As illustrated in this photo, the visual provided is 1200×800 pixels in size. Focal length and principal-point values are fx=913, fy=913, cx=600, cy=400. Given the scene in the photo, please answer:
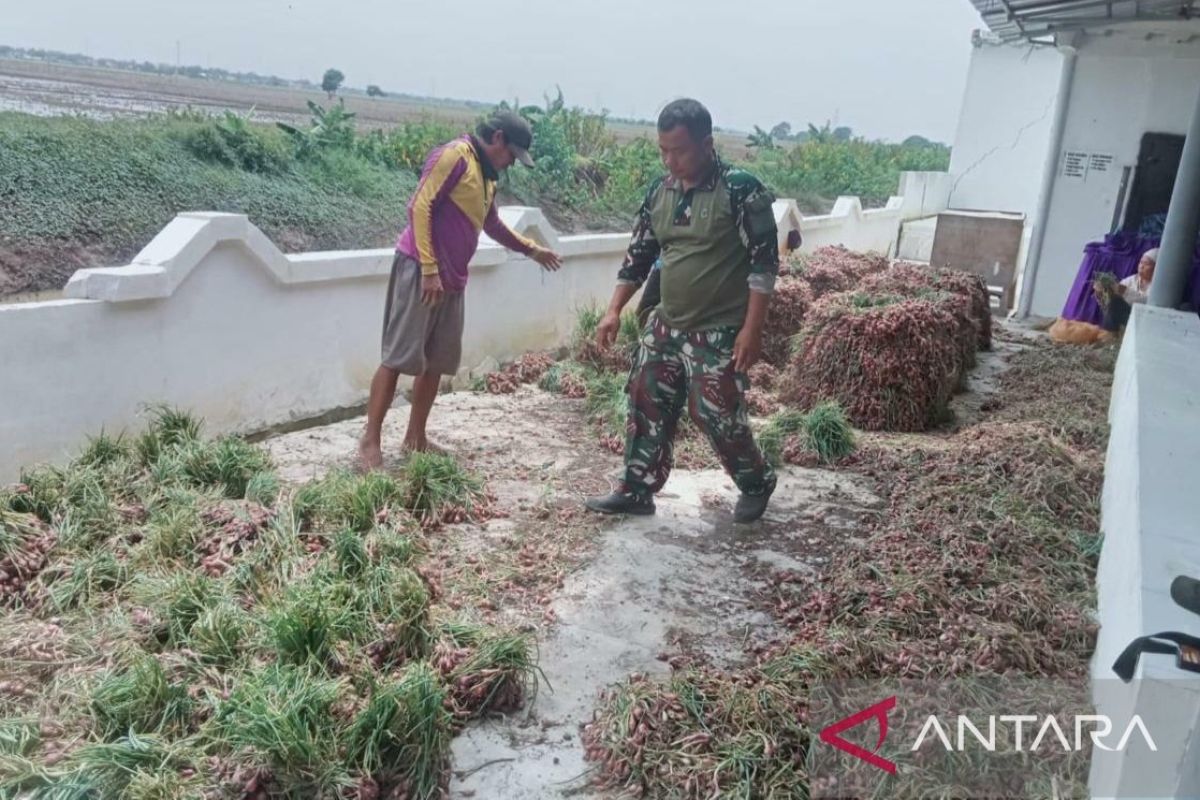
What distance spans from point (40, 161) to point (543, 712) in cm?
512

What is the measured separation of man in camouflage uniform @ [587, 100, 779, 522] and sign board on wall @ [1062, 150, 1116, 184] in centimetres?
790

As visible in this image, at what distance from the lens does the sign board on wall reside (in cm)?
1012

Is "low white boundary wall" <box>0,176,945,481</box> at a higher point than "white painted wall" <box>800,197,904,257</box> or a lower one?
lower

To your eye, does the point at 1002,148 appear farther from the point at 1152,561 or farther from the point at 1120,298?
the point at 1152,561

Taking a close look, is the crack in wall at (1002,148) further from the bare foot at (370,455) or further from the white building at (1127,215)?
the bare foot at (370,455)

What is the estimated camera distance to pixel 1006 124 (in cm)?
1888

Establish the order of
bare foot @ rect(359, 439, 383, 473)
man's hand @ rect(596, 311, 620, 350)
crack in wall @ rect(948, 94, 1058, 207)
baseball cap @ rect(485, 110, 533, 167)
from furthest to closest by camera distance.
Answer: crack in wall @ rect(948, 94, 1058, 207) < bare foot @ rect(359, 439, 383, 473) < baseball cap @ rect(485, 110, 533, 167) < man's hand @ rect(596, 311, 620, 350)

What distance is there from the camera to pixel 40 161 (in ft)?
19.1

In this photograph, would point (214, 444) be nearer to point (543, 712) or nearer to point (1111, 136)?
point (543, 712)

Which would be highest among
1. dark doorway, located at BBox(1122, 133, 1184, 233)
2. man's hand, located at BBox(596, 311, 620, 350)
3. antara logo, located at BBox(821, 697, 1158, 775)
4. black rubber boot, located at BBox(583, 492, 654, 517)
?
dark doorway, located at BBox(1122, 133, 1184, 233)

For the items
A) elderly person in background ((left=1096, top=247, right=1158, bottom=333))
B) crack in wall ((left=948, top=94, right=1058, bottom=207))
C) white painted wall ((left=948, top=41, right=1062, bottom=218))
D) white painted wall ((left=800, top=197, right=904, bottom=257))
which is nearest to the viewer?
elderly person in background ((left=1096, top=247, right=1158, bottom=333))

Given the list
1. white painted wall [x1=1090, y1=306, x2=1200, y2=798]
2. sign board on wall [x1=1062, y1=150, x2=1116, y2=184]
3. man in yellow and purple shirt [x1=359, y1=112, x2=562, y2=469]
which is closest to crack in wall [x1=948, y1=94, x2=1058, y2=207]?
sign board on wall [x1=1062, y1=150, x2=1116, y2=184]

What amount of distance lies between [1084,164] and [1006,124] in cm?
965

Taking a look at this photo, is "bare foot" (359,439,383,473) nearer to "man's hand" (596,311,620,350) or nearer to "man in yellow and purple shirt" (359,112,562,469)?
"man in yellow and purple shirt" (359,112,562,469)
